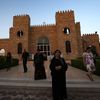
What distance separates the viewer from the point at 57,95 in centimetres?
491

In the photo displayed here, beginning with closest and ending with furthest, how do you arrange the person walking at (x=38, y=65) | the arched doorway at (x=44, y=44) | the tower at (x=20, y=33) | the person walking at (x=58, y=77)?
the person walking at (x=58, y=77)
the person walking at (x=38, y=65)
the tower at (x=20, y=33)
the arched doorway at (x=44, y=44)

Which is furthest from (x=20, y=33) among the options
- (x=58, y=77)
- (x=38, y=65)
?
(x=58, y=77)

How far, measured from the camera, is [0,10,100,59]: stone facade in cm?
3145

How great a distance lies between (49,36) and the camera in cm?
3341

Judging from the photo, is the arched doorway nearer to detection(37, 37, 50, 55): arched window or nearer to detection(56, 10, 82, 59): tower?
detection(37, 37, 50, 55): arched window

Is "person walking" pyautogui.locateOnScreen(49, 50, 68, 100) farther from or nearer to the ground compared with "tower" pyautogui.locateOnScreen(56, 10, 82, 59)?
nearer to the ground

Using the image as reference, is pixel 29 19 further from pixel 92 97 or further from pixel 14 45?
pixel 92 97

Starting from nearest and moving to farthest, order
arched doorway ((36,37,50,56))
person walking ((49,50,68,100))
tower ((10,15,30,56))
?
person walking ((49,50,68,100)) < tower ((10,15,30,56)) < arched doorway ((36,37,50,56))

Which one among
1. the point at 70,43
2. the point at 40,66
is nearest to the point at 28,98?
the point at 40,66

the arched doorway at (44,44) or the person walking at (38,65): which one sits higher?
the arched doorway at (44,44)

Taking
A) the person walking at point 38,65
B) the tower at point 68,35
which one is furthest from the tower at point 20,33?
the person walking at point 38,65

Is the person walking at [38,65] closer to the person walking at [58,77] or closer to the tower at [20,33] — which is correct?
the person walking at [58,77]

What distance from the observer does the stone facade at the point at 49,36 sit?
103 ft

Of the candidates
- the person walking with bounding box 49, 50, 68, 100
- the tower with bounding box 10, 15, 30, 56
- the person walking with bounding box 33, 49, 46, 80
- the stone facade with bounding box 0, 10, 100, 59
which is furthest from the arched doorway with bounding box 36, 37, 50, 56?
the person walking with bounding box 49, 50, 68, 100
